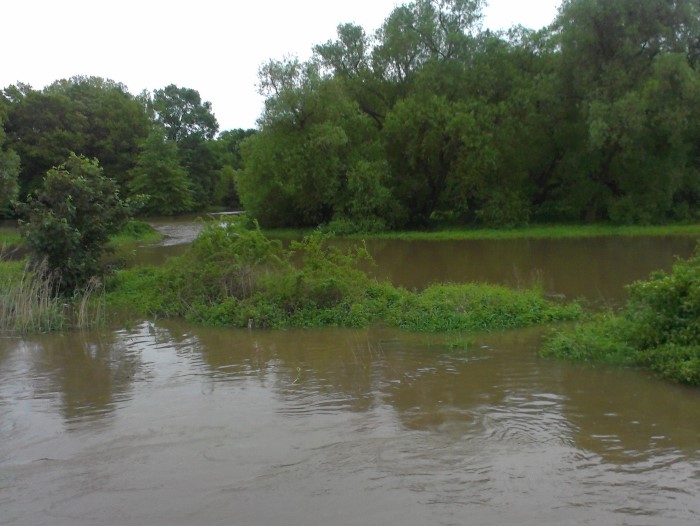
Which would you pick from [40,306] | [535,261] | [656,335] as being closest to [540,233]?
[535,261]

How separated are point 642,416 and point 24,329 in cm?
1082

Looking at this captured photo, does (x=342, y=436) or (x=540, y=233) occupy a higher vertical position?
(x=540, y=233)

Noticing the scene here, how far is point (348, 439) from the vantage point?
6.94 meters

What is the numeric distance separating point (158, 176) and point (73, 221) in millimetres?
37862

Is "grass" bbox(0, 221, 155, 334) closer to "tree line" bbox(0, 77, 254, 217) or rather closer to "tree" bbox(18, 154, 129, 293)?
"tree" bbox(18, 154, 129, 293)

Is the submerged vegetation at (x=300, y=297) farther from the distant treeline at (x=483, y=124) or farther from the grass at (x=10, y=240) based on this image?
the distant treeline at (x=483, y=124)

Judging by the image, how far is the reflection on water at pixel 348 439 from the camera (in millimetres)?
5516

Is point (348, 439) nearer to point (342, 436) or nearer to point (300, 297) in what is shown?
point (342, 436)

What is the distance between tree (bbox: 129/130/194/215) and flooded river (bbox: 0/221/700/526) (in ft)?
136

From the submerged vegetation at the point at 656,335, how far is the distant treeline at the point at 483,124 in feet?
67.2

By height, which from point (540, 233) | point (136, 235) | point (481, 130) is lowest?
point (540, 233)

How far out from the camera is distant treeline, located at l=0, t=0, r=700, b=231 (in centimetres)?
2892

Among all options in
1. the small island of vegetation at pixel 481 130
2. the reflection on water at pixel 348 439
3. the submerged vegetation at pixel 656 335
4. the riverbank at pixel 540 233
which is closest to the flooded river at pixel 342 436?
the reflection on water at pixel 348 439

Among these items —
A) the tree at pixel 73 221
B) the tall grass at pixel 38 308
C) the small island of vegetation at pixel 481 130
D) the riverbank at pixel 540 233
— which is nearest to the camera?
the tall grass at pixel 38 308
